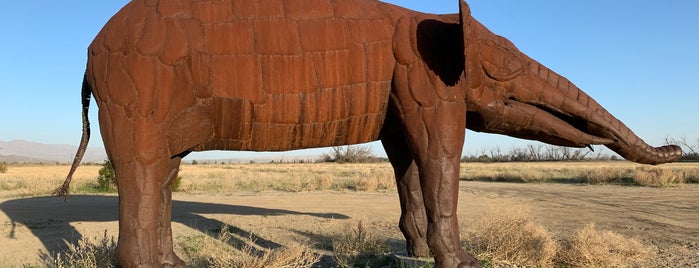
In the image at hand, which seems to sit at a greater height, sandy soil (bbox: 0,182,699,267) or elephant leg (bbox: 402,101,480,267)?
elephant leg (bbox: 402,101,480,267)

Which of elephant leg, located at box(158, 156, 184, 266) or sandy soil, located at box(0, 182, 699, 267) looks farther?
sandy soil, located at box(0, 182, 699, 267)

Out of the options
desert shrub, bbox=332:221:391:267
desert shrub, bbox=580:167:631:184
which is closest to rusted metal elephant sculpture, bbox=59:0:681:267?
desert shrub, bbox=332:221:391:267

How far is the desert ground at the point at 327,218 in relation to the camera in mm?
8352

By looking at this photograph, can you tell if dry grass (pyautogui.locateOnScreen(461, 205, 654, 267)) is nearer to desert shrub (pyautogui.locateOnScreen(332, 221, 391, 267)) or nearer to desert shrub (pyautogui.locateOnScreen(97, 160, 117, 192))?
desert shrub (pyautogui.locateOnScreen(332, 221, 391, 267))

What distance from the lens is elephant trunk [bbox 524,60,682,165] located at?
520 cm

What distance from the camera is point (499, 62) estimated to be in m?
5.08

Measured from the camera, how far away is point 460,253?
15.4 ft

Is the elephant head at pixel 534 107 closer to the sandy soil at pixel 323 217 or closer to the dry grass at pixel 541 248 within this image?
the dry grass at pixel 541 248

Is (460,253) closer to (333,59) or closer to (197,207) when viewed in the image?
(333,59)

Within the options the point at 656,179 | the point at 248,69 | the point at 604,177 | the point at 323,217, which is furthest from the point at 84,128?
the point at 604,177

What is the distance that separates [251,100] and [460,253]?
2238 millimetres

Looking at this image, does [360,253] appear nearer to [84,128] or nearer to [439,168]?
[439,168]

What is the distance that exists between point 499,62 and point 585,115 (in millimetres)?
1032

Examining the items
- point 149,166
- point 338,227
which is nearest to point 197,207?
point 338,227
